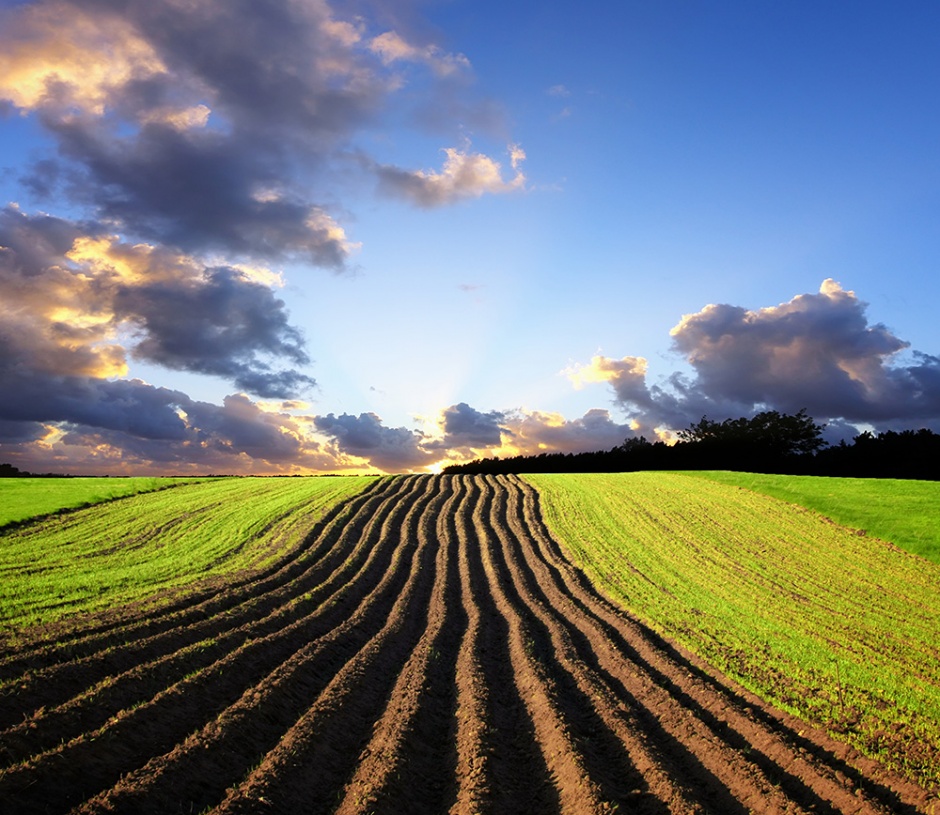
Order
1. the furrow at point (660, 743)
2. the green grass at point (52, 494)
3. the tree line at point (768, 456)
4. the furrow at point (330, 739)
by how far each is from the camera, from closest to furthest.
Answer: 1. the furrow at point (330, 739)
2. the furrow at point (660, 743)
3. the green grass at point (52, 494)
4. the tree line at point (768, 456)

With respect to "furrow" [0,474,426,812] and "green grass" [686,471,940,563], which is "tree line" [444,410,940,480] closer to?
"green grass" [686,471,940,563]

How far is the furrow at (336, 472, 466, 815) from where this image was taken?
281 inches

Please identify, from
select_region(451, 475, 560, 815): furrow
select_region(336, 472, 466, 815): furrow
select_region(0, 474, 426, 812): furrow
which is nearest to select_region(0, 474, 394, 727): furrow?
select_region(0, 474, 426, 812): furrow

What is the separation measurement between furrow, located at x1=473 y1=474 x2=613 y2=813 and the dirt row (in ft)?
0.13

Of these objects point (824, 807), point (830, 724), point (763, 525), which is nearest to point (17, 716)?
point (824, 807)

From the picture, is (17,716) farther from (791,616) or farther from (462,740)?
(791,616)

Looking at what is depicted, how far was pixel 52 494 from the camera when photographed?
36594 mm

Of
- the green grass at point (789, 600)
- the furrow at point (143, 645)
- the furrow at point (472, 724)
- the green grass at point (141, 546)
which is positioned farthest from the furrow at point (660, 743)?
the green grass at point (141, 546)

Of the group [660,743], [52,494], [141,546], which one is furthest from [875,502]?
[52,494]

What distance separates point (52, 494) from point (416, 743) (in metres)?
36.6

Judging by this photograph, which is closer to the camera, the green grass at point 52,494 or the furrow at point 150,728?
the furrow at point 150,728

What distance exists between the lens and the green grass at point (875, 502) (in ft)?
80.3

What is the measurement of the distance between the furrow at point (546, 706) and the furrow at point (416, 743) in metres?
1.25

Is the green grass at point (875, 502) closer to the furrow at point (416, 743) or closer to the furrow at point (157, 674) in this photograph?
the furrow at point (416, 743)
